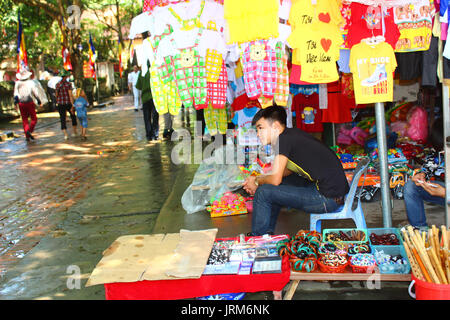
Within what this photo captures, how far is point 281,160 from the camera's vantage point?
12.8 feet

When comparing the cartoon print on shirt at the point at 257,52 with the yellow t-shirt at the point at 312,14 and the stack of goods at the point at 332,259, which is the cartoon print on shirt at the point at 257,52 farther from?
the stack of goods at the point at 332,259

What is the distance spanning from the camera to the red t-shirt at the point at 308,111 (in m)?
7.21

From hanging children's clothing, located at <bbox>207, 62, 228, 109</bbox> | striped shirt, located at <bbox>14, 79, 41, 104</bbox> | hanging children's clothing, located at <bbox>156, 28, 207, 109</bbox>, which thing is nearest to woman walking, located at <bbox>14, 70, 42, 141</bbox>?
striped shirt, located at <bbox>14, 79, 41, 104</bbox>

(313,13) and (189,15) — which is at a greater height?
(189,15)

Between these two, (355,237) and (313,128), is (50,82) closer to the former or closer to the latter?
(313,128)

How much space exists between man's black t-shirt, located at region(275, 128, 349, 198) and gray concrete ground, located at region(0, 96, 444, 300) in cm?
80

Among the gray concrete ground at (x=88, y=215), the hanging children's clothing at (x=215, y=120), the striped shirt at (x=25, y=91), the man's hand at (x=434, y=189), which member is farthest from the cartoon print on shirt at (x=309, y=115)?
the striped shirt at (x=25, y=91)

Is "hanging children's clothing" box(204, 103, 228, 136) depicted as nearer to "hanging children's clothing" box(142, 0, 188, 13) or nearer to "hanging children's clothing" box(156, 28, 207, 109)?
"hanging children's clothing" box(156, 28, 207, 109)

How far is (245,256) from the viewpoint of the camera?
324 centimetres

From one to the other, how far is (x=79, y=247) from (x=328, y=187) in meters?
2.75

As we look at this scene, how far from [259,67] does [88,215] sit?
312 centimetres

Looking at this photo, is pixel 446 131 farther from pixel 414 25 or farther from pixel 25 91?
pixel 25 91

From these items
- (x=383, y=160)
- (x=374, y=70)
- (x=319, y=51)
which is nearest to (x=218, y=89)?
(x=319, y=51)

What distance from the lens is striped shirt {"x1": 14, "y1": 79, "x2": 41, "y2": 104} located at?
11961mm
